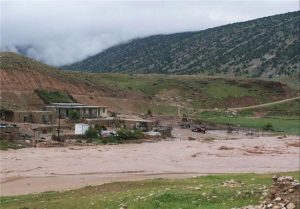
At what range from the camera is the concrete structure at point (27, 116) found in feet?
280

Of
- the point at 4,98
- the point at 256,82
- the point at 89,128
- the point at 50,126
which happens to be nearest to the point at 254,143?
the point at 89,128

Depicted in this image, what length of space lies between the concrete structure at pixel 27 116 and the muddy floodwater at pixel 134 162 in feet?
62.1

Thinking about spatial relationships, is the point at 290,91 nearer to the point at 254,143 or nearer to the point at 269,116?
the point at 269,116

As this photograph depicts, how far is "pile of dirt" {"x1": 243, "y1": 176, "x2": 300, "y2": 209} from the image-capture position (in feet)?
58.6

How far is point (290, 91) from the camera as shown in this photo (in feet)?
516

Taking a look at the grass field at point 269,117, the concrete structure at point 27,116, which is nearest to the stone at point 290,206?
the concrete structure at point 27,116

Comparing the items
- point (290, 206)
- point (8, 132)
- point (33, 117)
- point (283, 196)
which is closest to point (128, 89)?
point (33, 117)

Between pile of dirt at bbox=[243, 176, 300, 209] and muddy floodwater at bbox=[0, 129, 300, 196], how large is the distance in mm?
22687

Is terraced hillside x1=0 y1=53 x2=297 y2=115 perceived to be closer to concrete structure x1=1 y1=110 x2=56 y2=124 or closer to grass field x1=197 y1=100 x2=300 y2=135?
grass field x1=197 y1=100 x2=300 y2=135

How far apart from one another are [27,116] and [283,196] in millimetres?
71171

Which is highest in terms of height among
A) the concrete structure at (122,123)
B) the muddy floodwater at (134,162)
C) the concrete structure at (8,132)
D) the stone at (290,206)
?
the concrete structure at (122,123)

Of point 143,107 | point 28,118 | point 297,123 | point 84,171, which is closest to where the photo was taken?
point 84,171

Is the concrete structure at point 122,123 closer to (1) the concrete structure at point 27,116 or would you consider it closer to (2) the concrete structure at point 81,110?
(2) the concrete structure at point 81,110

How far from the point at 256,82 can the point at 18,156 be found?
108878mm
